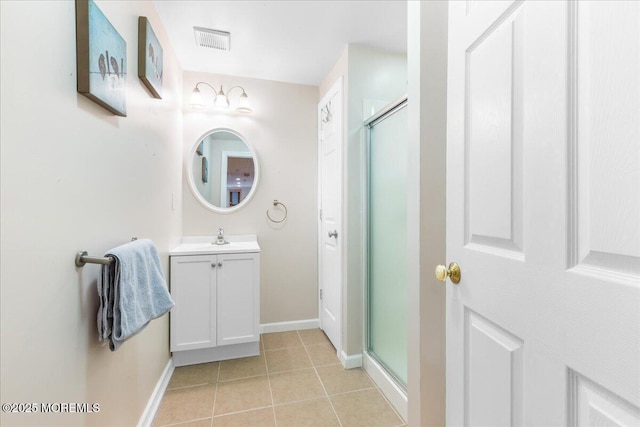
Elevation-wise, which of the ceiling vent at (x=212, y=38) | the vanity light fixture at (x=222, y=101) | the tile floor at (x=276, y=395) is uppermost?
the ceiling vent at (x=212, y=38)

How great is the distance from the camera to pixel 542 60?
599 mm

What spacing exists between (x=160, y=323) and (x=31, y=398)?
1.21 m

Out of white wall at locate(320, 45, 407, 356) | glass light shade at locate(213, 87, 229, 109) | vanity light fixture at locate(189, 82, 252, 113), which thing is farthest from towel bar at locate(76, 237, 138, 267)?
glass light shade at locate(213, 87, 229, 109)

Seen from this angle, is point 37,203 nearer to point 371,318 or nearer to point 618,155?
point 618,155

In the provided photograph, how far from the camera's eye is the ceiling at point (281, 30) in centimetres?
173

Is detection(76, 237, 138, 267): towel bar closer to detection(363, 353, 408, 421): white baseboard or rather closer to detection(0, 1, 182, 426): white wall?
detection(0, 1, 182, 426): white wall

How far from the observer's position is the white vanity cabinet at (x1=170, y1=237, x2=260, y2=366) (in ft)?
6.80

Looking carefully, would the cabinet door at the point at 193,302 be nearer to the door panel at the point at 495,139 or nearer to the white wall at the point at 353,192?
the white wall at the point at 353,192

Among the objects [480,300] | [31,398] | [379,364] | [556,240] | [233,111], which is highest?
[233,111]

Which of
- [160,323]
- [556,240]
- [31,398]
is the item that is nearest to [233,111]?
[160,323]

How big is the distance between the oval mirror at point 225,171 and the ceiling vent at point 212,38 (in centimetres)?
71

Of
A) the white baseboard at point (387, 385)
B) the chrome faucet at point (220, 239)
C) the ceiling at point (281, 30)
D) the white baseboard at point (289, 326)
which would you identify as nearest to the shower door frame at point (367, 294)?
the white baseboard at point (387, 385)

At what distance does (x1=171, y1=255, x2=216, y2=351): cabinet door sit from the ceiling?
1603 mm

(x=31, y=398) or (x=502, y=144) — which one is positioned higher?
(x=502, y=144)
